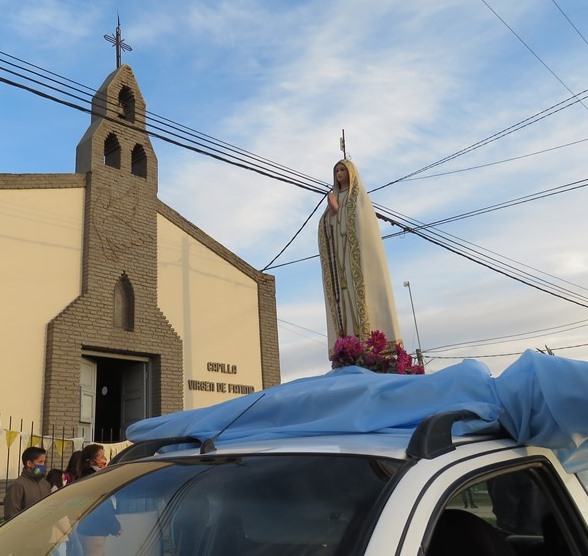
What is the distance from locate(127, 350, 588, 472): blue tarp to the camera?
1.93 m

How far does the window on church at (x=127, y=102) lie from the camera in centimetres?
1314

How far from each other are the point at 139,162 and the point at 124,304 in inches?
123

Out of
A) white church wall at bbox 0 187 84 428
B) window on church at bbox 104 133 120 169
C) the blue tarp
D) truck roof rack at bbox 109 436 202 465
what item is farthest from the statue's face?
truck roof rack at bbox 109 436 202 465

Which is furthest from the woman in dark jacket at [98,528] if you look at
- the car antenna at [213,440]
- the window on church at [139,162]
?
the window on church at [139,162]

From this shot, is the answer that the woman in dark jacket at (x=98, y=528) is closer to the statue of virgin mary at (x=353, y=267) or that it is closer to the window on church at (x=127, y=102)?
the statue of virgin mary at (x=353, y=267)

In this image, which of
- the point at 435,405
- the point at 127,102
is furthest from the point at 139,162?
the point at 435,405

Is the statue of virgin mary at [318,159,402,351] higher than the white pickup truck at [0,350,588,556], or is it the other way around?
the statue of virgin mary at [318,159,402,351]

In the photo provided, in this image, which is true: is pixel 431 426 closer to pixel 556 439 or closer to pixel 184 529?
pixel 556 439

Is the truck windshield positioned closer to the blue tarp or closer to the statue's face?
the blue tarp

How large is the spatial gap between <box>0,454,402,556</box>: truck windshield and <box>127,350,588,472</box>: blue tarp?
0.32 meters

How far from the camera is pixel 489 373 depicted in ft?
7.78

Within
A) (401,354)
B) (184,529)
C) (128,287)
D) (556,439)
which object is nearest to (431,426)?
(556,439)

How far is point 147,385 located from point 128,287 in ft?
6.25

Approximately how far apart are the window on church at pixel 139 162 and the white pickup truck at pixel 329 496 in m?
11.3
